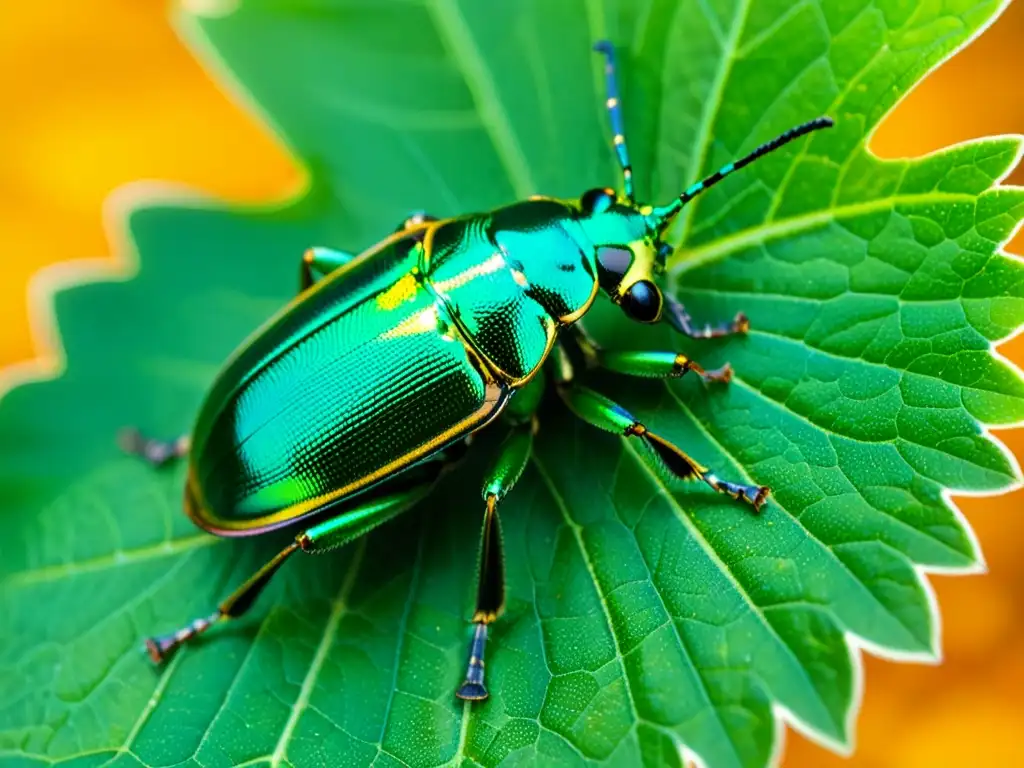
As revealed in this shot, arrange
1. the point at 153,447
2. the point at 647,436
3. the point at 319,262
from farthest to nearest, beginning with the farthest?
the point at 153,447 < the point at 319,262 < the point at 647,436

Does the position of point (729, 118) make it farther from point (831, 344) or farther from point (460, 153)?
point (460, 153)

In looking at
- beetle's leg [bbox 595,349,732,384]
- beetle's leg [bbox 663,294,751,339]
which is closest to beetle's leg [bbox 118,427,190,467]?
beetle's leg [bbox 595,349,732,384]

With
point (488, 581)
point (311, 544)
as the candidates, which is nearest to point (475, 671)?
point (488, 581)

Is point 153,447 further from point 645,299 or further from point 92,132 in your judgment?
A: point 92,132

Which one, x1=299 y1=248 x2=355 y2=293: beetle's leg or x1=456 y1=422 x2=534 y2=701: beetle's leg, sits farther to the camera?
x1=299 y1=248 x2=355 y2=293: beetle's leg

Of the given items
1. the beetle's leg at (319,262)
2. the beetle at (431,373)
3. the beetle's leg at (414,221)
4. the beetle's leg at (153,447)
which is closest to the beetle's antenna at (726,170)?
the beetle at (431,373)

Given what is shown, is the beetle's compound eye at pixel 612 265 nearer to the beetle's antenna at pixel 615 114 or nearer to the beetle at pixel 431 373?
the beetle at pixel 431 373

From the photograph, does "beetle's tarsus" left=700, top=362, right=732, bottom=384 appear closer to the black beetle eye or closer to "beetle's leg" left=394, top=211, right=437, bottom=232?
the black beetle eye
